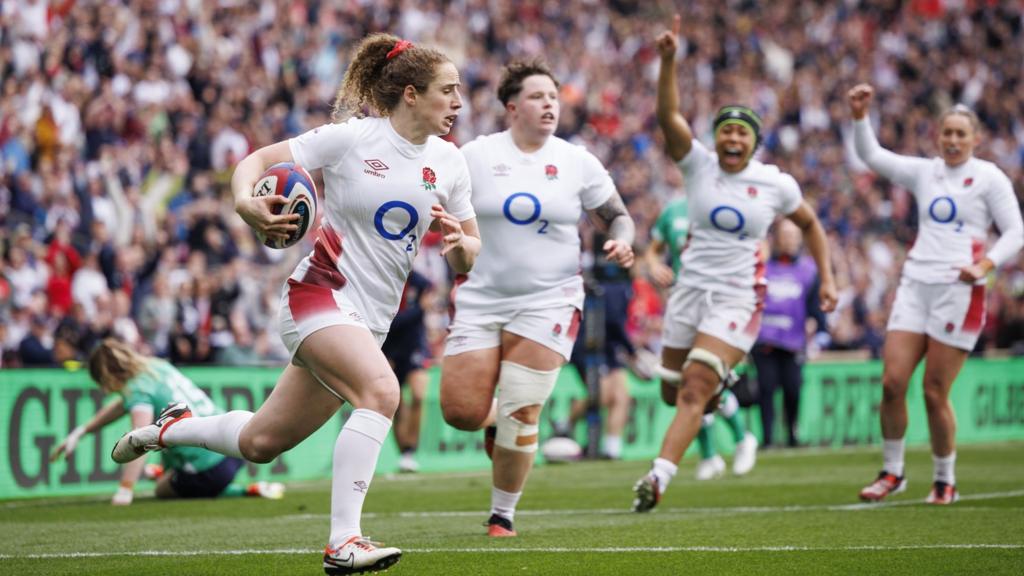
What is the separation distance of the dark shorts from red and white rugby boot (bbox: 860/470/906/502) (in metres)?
4.68

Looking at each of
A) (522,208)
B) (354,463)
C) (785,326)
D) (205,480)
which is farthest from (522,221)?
(785,326)

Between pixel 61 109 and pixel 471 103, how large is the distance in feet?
23.9

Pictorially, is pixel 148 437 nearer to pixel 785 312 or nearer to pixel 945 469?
pixel 945 469

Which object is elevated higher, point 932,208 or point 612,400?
point 932,208

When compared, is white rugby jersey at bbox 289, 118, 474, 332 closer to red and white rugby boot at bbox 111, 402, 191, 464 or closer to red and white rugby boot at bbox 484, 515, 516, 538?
red and white rugby boot at bbox 111, 402, 191, 464

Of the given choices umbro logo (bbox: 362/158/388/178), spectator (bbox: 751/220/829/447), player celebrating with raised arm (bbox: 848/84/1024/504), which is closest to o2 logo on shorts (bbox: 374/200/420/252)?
umbro logo (bbox: 362/158/388/178)

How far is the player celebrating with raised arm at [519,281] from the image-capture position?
27.8 ft

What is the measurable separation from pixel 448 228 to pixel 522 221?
6.58 feet

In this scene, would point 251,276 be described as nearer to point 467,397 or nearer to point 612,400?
point 612,400

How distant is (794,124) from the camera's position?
97.7ft

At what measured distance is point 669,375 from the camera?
35.4ft

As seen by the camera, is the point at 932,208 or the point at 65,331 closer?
the point at 932,208

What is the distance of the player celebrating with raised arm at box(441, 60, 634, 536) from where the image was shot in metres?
8.46

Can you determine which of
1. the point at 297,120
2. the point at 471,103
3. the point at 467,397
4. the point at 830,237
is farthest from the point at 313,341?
the point at 830,237
